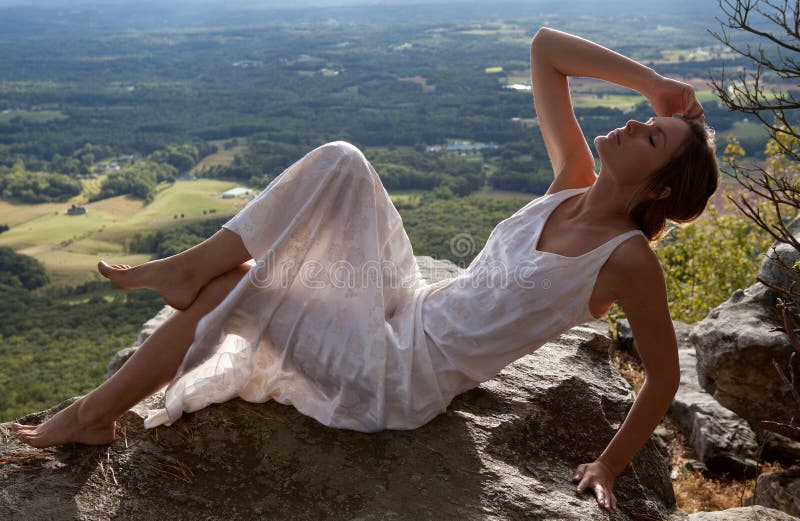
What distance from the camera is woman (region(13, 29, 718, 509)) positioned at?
2496 mm

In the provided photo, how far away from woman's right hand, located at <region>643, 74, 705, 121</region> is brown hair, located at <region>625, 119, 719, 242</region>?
128 millimetres

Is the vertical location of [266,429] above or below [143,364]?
below

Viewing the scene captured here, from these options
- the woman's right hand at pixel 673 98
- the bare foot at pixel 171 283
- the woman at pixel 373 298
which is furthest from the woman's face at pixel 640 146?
the bare foot at pixel 171 283

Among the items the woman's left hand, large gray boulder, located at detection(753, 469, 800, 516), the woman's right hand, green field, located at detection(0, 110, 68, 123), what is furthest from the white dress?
green field, located at detection(0, 110, 68, 123)

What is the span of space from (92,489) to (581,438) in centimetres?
195

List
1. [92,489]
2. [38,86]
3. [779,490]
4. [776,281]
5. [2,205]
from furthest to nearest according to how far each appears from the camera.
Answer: [38,86] → [2,205] → [776,281] → [779,490] → [92,489]

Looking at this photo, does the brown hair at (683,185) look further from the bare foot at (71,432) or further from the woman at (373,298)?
the bare foot at (71,432)

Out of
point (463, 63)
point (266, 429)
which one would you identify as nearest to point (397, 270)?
point (266, 429)

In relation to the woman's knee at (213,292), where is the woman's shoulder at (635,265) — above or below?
above

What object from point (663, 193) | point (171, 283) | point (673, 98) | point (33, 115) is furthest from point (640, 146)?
point (33, 115)

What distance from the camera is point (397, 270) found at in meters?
2.87

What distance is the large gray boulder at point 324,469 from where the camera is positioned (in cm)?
235

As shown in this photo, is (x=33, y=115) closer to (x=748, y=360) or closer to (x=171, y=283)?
(x=171, y=283)

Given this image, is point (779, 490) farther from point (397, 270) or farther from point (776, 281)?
point (397, 270)
